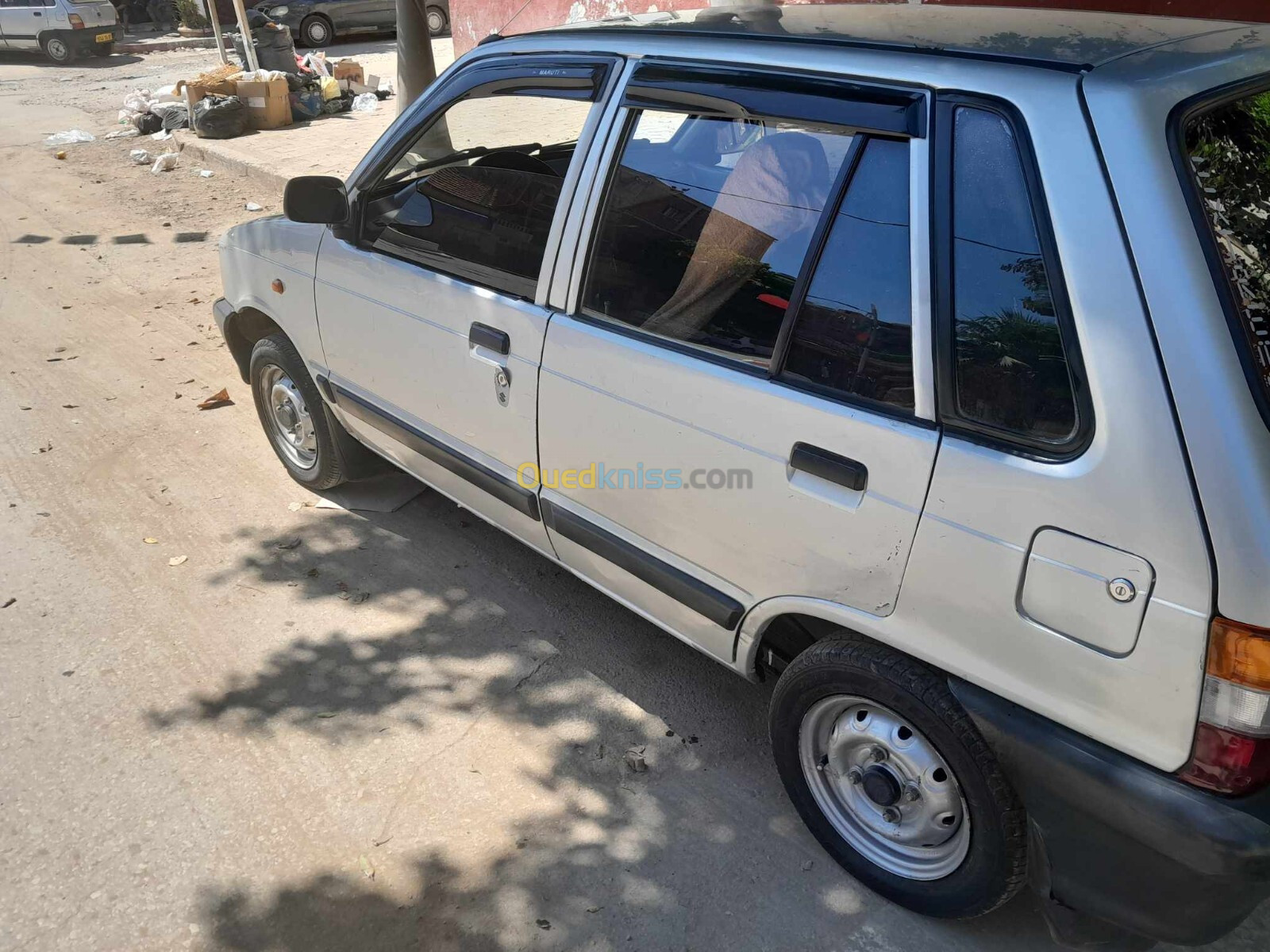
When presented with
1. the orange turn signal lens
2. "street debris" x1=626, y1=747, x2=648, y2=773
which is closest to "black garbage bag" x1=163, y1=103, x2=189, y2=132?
"street debris" x1=626, y1=747, x2=648, y2=773

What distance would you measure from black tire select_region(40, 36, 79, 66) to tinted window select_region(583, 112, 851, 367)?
2121cm

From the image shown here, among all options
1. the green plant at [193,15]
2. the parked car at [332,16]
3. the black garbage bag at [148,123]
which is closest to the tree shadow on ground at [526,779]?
the black garbage bag at [148,123]

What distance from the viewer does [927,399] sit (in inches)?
77.2

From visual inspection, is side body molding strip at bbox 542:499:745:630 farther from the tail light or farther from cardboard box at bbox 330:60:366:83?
cardboard box at bbox 330:60:366:83

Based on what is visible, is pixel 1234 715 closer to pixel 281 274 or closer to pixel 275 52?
pixel 281 274

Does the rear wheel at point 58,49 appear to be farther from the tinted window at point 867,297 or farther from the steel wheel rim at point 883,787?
the steel wheel rim at point 883,787

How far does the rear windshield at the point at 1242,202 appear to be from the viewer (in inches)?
65.9

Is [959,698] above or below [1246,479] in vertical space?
below

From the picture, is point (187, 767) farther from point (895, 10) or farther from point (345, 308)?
point (895, 10)

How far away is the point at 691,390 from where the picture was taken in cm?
237

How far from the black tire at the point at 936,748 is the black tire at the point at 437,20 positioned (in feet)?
65.1

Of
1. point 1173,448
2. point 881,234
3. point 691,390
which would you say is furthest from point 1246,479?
point 691,390

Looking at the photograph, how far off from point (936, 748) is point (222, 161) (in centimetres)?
1020

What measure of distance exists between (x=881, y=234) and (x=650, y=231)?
724 millimetres
